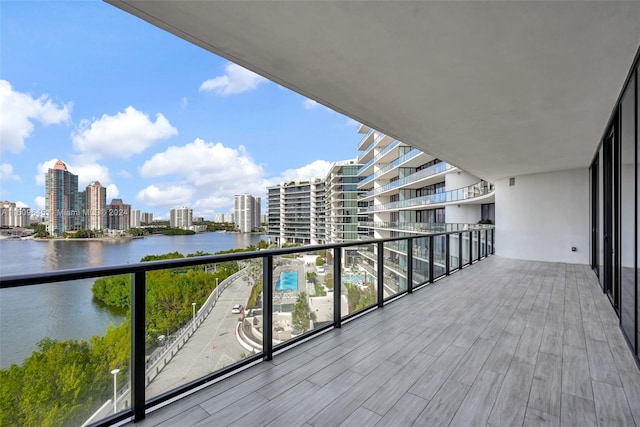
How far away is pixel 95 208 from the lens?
13.1m

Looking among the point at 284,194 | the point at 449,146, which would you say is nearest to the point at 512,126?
the point at 449,146

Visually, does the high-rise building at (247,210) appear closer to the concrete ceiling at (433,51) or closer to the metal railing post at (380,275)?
the metal railing post at (380,275)

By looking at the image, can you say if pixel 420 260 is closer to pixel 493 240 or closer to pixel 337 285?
pixel 337 285

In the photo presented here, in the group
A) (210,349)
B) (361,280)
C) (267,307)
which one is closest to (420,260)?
(361,280)

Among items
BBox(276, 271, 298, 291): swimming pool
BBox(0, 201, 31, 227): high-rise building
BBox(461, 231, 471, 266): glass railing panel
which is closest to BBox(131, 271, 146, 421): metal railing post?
BBox(276, 271, 298, 291): swimming pool

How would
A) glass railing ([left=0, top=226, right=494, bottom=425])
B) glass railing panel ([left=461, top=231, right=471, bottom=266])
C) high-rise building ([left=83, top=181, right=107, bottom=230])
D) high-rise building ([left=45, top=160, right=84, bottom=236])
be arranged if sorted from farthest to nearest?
high-rise building ([left=83, top=181, right=107, bottom=230]) → high-rise building ([left=45, top=160, right=84, bottom=236]) → glass railing panel ([left=461, top=231, right=471, bottom=266]) → glass railing ([left=0, top=226, right=494, bottom=425])

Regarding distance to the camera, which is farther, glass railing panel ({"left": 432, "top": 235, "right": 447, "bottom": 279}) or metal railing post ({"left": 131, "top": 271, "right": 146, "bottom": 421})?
glass railing panel ({"left": 432, "top": 235, "right": 447, "bottom": 279})

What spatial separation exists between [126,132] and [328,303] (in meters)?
38.5

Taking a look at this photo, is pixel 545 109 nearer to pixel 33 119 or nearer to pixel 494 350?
pixel 494 350

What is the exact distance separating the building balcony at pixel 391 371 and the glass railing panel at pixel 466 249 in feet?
12.6

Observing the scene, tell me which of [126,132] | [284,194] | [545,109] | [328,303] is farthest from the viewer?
[284,194]

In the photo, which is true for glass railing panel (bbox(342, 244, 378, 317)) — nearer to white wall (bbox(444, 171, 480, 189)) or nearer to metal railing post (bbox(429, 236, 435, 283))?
metal railing post (bbox(429, 236, 435, 283))

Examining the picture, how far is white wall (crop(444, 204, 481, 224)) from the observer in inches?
616

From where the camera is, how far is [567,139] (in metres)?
5.05
